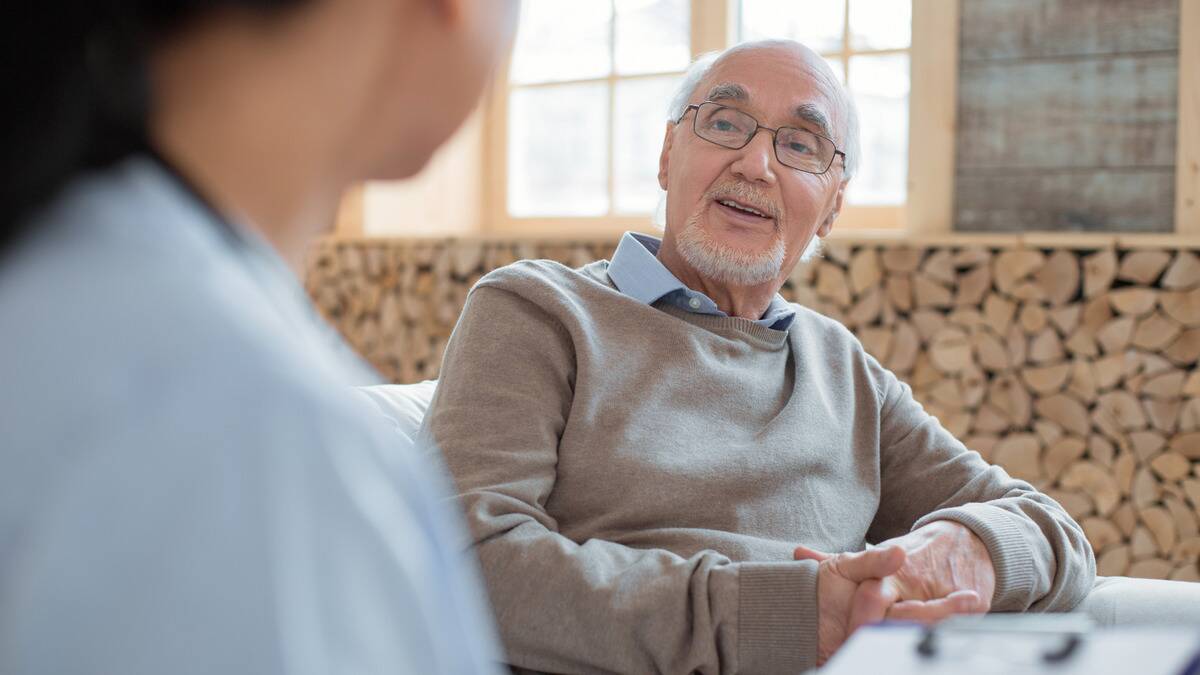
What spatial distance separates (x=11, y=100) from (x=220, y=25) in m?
0.07

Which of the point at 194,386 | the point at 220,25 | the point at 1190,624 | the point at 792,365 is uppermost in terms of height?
the point at 220,25

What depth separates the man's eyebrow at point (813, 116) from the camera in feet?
5.97

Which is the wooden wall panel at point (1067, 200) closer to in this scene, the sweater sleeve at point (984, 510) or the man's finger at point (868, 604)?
the sweater sleeve at point (984, 510)

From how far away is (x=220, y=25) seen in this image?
0.41 m

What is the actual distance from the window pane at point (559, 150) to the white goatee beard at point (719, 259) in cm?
214

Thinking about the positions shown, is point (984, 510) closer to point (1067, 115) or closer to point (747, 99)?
point (747, 99)

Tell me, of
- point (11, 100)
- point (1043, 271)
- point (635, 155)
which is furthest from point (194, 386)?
point (635, 155)

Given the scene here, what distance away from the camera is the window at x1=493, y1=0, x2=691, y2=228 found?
374 centimetres

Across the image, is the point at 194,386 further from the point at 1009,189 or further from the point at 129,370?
the point at 1009,189

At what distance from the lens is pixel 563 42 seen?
3928 millimetres

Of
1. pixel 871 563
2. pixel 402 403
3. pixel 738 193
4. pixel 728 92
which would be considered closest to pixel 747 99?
pixel 728 92

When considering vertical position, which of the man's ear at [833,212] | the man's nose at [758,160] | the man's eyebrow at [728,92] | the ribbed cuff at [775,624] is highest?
the man's eyebrow at [728,92]

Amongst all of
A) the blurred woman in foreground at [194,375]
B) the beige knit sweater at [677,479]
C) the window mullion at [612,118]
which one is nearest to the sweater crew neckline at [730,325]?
the beige knit sweater at [677,479]

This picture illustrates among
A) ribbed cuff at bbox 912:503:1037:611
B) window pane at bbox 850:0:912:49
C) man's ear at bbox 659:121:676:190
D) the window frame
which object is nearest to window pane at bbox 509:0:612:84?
the window frame
